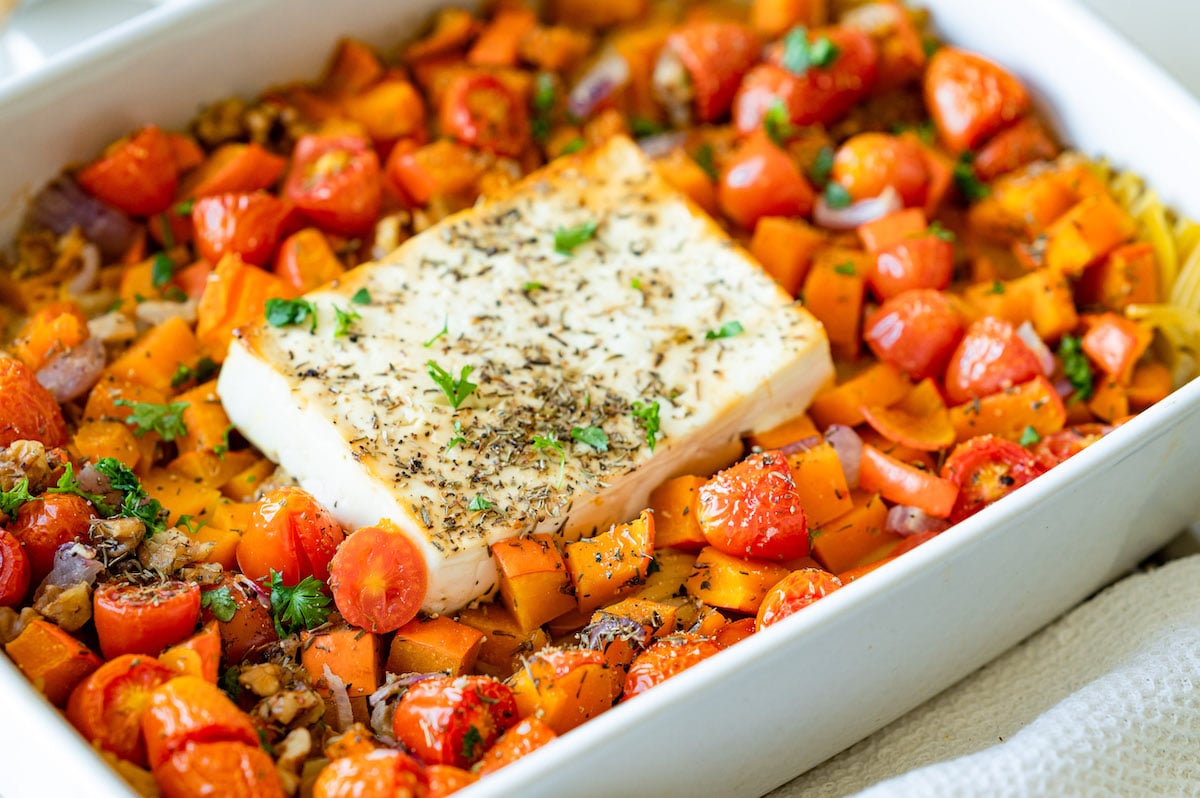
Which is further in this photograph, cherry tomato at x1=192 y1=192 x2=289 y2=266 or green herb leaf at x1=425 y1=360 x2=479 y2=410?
cherry tomato at x1=192 y1=192 x2=289 y2=266

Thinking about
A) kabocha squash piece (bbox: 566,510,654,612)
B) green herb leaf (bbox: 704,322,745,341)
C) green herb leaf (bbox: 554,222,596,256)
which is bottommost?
kabocha squash piece (bbox: 566,510,654,612)

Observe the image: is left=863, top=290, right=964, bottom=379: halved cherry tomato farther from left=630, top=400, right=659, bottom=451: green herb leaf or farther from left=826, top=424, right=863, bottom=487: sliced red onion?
left=630, top=400, right=659, bottom=451: green herb leaf

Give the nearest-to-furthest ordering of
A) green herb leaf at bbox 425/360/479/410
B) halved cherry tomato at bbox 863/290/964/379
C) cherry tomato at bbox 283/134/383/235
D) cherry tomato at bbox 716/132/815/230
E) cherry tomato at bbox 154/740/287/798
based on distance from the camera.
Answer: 1. cherry tomato at bbox 154/740/287/798
2. green herb leaf at bbox 425/360/479/410
3. halved cherry tomato at bbox 863/290/964/379
4. cherry tomato at bbox 283/134/383/235
5. cherry tomato at bbox 716/132/815/230

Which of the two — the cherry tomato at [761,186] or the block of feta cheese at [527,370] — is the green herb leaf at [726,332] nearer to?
the block of feta cheese at [527,370]

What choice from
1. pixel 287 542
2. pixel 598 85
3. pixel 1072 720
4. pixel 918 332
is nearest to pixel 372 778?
pixel 287 542

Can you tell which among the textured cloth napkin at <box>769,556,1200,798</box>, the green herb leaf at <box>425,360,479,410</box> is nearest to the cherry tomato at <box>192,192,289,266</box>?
the green herb leaf at <box>425,360,479,410</box>

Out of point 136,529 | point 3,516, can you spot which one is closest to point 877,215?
point 136,529
